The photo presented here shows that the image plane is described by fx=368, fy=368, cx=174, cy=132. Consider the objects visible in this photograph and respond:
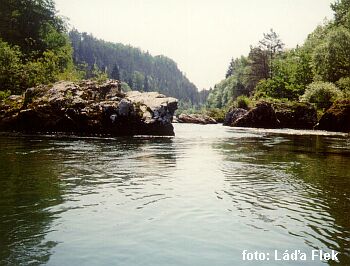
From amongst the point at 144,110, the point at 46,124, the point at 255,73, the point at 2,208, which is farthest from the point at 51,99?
the point at 255,73

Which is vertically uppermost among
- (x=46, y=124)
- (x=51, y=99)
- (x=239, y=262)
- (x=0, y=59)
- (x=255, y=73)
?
(x=255, y=73)

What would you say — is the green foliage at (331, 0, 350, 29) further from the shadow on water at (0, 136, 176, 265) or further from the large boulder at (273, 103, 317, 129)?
the shadow on water at (0, 136, 176, 265)

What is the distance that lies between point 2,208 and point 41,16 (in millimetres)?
55796

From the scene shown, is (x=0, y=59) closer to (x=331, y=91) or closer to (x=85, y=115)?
(x=85, y=115)

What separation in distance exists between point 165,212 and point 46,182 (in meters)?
3.66

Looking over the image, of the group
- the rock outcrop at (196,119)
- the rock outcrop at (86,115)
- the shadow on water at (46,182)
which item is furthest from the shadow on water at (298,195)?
the rock outcrop at (196,119)

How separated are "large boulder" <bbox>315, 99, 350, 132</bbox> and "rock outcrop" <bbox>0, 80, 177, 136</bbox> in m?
18.9

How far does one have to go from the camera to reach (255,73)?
286 ft

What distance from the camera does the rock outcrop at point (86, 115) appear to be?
968 inches

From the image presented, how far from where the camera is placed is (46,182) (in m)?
8.59

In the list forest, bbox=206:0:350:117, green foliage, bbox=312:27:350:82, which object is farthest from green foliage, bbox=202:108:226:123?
green foliage, bbox=312:27:350:82

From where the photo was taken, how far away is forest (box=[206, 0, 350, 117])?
160 ft

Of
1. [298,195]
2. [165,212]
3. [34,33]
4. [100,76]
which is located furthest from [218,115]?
[165,212]

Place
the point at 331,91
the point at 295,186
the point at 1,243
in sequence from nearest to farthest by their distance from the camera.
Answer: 1. the point at 1,243
2. the point at 295,186
3. the point at 331,91
